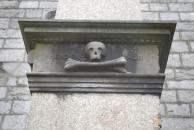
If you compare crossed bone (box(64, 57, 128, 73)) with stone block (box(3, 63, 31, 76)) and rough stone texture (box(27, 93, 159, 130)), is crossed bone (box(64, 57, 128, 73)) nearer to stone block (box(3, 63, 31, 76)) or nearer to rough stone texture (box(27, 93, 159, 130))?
rough stone texture (box(27, 93, 159, 130))

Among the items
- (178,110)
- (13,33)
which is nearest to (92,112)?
(178,110)

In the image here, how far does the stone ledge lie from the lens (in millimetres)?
2518

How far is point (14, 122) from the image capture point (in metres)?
4.59

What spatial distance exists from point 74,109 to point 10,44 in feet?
10.9

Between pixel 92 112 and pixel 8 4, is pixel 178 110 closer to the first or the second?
pixel 92 112

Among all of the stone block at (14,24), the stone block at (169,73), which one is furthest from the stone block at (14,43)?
the stone block at (169,73)

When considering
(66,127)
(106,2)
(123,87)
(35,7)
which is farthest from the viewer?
(35,7)

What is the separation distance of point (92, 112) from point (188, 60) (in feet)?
10.5

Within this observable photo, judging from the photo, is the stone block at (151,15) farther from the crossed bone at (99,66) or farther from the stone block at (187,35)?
the crossed bone at (99,66)

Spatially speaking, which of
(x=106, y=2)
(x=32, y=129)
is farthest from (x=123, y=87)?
(x=106, y=2)

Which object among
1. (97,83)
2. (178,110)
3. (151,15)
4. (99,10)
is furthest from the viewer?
(151,15)

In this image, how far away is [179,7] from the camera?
240 inches

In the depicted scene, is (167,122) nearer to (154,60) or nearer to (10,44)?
(154,60)

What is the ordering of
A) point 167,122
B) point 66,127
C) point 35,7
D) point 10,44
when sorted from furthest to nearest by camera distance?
point 35,7
point 10,44
point 167,122
point 66,127
